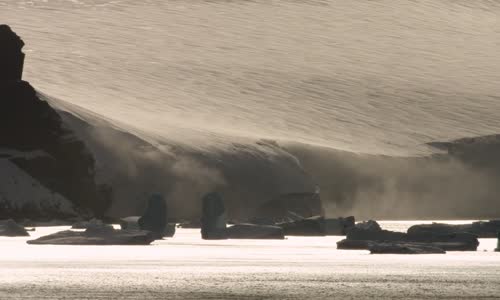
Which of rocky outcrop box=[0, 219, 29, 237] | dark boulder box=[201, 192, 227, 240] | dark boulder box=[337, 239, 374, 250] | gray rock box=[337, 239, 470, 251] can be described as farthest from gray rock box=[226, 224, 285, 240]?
rocky outcrop box=[0, 219, 29, 237]

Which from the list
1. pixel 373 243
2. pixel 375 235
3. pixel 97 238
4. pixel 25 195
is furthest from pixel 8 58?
pixel 373 243

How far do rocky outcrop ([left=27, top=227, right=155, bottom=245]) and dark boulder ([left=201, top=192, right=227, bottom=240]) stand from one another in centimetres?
672

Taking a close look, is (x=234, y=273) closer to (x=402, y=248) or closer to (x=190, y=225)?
(x=402, y=248)

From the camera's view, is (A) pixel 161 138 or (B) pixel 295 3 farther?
(B) pixel 295 3

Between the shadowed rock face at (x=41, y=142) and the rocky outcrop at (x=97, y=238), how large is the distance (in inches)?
523

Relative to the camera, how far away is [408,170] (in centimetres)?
13188

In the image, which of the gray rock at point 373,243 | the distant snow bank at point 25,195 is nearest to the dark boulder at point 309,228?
the distant snow bank at point 25,195

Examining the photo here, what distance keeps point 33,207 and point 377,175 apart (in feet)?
155

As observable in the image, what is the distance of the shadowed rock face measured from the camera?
89500mm

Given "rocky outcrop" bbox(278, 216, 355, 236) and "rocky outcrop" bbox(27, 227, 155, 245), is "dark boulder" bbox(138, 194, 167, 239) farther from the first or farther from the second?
"rocky outcrop" bbox(278, 216, 355, 236)

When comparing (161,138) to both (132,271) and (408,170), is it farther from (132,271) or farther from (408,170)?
(132,271)

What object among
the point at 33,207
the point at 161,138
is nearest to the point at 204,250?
the point at 33,207

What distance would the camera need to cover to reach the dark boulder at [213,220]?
8312 centimetres

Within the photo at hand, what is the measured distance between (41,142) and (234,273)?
36382 mm
